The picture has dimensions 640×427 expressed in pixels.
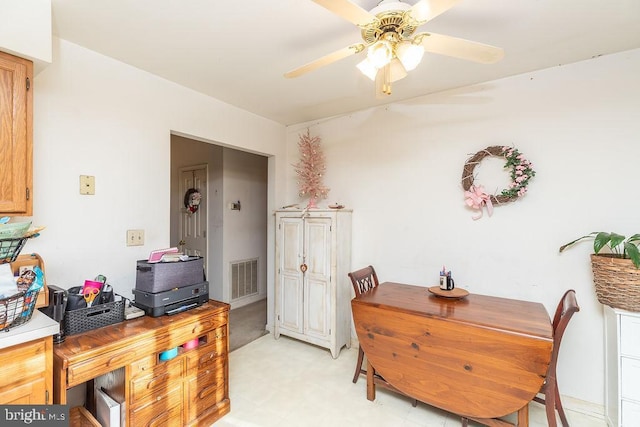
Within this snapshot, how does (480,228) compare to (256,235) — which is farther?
(256,235)

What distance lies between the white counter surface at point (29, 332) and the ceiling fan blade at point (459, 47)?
6.40ft

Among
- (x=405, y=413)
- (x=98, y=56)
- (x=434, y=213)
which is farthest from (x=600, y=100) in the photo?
(x=98, y=56)

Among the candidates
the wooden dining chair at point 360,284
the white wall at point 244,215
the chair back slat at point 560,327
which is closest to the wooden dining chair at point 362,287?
the wooden dining chair at point 360,284

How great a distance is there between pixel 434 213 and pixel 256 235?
2802 mm

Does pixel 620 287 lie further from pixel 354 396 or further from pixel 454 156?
pixel 354 396

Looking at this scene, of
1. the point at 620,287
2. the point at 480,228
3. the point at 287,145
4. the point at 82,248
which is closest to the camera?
the point at 620,287

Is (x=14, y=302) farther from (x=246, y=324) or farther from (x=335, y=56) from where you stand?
(x=246, y=324)

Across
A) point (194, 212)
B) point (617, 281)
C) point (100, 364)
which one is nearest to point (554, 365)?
point (617, 281)

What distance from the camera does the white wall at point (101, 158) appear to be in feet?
5.57

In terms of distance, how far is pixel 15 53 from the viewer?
4.46 ft

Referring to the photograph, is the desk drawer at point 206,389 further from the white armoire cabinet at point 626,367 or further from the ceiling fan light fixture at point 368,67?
the white armoire cabinet at point 626,367

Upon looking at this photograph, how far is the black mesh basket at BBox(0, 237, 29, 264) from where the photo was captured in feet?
4.08

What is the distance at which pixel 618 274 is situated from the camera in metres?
1.68

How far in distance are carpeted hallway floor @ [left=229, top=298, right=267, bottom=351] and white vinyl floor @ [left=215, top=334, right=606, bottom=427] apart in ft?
1.21
